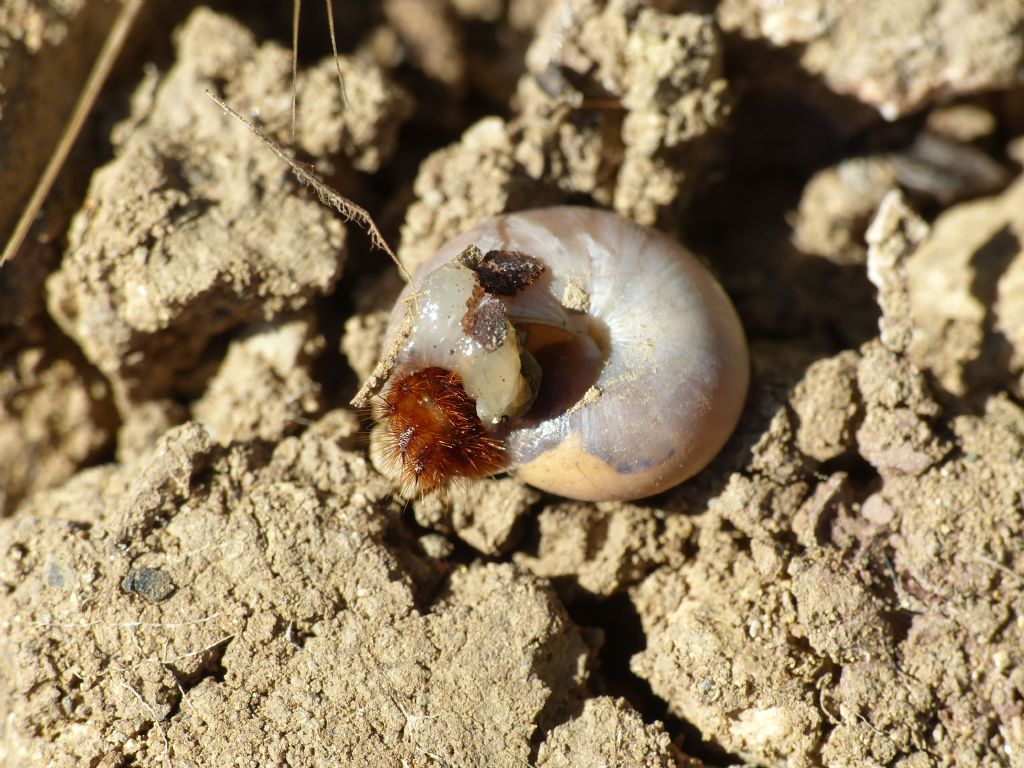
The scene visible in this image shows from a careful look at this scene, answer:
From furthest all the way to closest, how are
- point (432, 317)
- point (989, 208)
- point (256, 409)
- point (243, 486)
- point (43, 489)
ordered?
1. point (989, 208)
2. point (43, 489)
3. point (256, 409)
4. point (243, 486)
5. point (432, 317)

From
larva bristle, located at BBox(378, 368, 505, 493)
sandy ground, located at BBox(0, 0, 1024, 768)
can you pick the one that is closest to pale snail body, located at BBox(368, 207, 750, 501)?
larva bristle, located at BBox(378, 368, 505, 493)

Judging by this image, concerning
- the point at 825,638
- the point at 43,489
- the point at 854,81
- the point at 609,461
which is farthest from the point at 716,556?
the point at 43,489

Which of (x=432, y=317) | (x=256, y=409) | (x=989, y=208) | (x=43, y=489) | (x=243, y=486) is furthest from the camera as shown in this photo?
(x=989, y=208)

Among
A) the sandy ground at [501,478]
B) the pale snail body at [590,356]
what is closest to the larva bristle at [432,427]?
the pale snail body at [590,356]

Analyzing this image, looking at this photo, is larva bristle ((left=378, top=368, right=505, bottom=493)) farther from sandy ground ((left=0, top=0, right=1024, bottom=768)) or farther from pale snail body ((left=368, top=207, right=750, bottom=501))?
sandy ground ((left=0, top=0, right=1024, bottom=768))

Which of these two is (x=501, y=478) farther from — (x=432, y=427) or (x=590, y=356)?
(x=590, y=356)

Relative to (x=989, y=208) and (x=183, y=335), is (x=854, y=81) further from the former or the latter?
(x=183, y=335)
